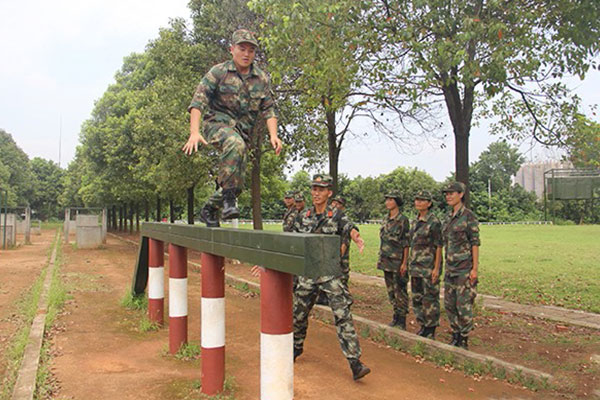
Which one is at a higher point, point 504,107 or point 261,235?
point 504,107

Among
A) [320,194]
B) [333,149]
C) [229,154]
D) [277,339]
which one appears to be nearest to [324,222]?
[320,194]

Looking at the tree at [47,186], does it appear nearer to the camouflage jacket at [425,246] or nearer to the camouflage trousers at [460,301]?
the camouflage jacket at [425,246]

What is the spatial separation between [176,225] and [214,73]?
166 cm

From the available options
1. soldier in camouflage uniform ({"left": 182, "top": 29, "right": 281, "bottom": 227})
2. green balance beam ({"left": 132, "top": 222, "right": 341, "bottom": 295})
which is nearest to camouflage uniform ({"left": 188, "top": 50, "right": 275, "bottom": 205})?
soldier in camouflage uniform ({"left": 182, "top": 29, "right": 281, "bottom": 227})

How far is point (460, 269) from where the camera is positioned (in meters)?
5.77

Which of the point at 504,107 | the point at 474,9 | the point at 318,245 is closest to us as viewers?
the point at 318,245

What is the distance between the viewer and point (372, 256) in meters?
18.0

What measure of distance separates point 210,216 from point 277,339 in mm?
1878

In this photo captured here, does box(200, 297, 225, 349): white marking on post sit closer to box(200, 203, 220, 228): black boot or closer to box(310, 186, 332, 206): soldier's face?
box(200, 203, 220, 228): black boot

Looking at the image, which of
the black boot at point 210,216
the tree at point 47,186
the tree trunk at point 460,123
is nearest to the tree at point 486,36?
the tree trunk at point 460,123

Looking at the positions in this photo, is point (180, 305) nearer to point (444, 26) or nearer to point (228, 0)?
point (444, 26)

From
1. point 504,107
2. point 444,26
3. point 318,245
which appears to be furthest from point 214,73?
point 504,107

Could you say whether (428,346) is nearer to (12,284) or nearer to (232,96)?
(232,96)

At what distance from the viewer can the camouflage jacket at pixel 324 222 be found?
5.21m
